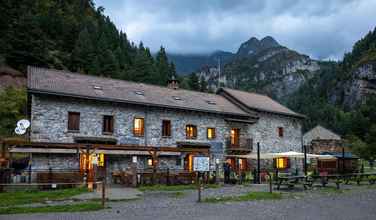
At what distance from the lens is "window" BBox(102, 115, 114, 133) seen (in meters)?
26.3

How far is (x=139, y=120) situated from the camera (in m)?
27.9

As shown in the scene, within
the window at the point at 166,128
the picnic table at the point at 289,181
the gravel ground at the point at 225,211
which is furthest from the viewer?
the window at the point at 166,128

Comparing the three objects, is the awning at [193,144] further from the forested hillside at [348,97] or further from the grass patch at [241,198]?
the forested hillside at [348,97]

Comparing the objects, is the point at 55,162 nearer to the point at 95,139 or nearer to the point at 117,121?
the point at 95,139

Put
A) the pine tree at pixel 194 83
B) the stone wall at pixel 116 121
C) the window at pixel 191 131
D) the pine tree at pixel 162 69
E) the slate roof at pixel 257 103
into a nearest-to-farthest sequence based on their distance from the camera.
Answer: the stone wall at pixel 116 121
the window at pixel 191 131
the slate roof at pixel 257 103
the pine tree at pixel 162 69
the pine tree at pixel 194 83

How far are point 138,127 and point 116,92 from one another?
3033mm

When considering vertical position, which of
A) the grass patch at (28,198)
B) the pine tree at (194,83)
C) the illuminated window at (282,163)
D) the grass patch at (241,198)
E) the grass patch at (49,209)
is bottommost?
the grass patch at (241,198)

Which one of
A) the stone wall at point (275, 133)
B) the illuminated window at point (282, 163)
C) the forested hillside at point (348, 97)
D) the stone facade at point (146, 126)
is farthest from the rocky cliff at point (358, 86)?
the stone facade at point (146, 126)

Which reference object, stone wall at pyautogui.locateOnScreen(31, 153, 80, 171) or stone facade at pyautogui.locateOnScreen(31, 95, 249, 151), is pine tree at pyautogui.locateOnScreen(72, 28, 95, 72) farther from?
stone wall at pyautogui.locateOnScreen(31, 153, 80, 171)

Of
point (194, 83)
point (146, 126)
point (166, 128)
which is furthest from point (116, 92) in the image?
point (194, 83)

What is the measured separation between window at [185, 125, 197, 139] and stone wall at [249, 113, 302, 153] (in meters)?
6.18

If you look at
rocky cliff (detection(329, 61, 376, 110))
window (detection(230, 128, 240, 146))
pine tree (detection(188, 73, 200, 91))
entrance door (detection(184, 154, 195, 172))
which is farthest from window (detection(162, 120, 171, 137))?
rocky cliff (detection(329, 61, 376, 110))

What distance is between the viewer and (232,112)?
1289 inches

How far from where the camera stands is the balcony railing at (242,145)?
32156mm
